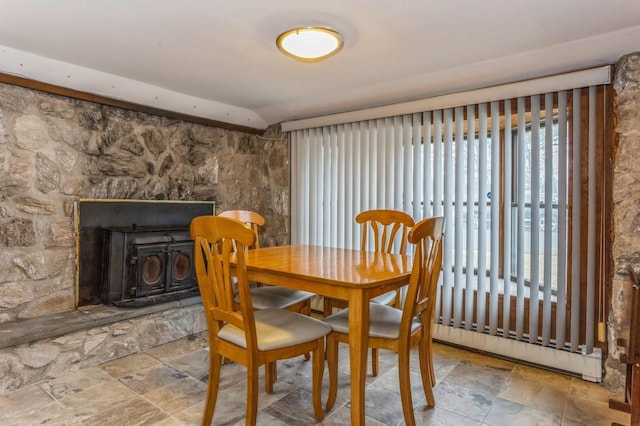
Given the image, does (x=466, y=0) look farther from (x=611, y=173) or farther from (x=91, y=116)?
(x=91, y=116)

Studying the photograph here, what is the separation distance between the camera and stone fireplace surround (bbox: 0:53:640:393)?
223 centimetres

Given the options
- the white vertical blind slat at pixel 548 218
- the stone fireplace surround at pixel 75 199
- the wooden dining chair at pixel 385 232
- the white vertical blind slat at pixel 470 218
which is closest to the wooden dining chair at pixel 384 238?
the wooden dining chair at pixel 385 232

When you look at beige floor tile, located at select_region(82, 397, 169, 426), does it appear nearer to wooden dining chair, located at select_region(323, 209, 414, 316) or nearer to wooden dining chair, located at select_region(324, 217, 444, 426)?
wooden dining chair, located at select_region(324, 217, 444, 426)

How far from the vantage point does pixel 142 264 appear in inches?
113

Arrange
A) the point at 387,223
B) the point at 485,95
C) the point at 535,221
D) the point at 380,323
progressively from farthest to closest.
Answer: the point at 387,223 → the point at 485,95 → the point at 535,221 → the point at 380,323

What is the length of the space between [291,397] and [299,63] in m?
2.16

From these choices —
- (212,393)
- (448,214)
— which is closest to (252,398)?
(212,393)

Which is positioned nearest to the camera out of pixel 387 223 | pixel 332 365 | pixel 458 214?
pixel 332 365

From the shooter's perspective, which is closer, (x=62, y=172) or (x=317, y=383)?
(x=317, y=383)

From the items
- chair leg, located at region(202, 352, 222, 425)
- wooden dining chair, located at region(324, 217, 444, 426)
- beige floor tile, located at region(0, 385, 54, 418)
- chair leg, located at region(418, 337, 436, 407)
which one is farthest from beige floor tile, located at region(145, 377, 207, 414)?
chair leg, located at region(418, 337, 436, 407)

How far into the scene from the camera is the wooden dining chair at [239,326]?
1.62 m

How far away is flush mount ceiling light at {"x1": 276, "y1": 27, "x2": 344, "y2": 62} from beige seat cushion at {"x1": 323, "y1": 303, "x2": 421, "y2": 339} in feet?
4.88

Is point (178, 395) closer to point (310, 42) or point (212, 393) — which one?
point (212, 393)

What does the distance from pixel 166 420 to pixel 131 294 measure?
3.92ft
